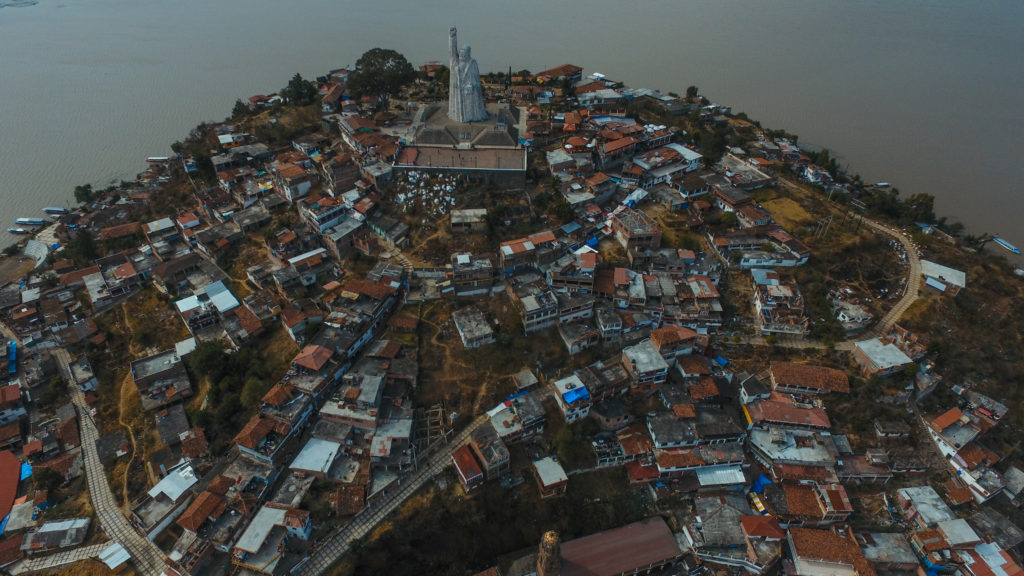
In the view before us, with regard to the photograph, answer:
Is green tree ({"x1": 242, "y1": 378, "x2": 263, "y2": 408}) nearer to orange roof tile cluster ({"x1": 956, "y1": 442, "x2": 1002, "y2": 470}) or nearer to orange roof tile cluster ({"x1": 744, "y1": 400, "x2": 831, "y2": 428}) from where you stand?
orange roof tile cluster ({"x1": 744, "y1": 400, "x2": 831, "y2": 428})

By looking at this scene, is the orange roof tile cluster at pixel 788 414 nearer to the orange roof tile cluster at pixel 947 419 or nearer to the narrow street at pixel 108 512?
the orange roof tile cluster at pixel 947 419

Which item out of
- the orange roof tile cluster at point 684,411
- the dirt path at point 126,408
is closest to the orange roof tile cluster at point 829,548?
the orange roof tile cluster at point 684,411

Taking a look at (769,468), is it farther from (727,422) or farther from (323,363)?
(323,363)

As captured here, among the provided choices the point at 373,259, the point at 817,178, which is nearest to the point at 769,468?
the point at 373,259

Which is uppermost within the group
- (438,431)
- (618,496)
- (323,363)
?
(323,363)

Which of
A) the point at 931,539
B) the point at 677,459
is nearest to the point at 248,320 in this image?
the point at 677,459

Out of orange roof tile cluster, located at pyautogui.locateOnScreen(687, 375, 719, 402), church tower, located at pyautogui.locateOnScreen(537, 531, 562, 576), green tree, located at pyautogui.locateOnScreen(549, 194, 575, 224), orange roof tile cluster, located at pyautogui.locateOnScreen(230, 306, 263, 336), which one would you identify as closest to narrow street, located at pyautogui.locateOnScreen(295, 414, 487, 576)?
church tower, located at pyautogui.locateOnScreen(537, 531, 562, 576)
